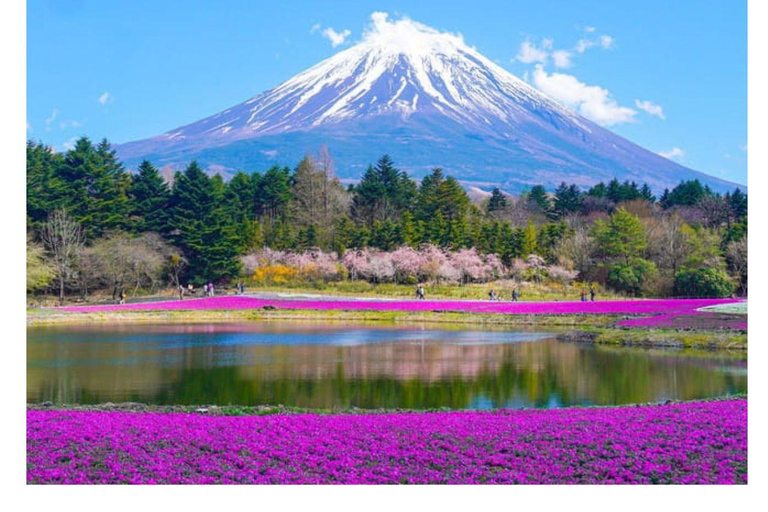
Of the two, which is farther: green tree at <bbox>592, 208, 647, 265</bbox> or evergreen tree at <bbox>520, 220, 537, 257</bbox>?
evergreen tree at <bbox>520, 220, 537, 257</bbox>

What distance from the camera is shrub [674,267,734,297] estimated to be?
120 feet

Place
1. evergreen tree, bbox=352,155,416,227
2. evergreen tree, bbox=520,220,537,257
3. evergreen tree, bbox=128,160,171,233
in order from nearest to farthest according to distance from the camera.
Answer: evergreen tree, bbox=128,160,171,233, evergreen tree, bbox=520,220,537,257, evergreen tree, bbox=352,155,416,227

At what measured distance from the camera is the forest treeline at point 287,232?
39875 millimetres

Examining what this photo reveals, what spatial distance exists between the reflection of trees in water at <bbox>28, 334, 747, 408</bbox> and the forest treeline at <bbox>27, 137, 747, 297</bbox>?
61.8 ft

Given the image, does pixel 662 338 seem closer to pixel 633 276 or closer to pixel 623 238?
pixel 633 276

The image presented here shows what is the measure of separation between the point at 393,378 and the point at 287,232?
36353mm

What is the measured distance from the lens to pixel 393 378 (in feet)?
52.2

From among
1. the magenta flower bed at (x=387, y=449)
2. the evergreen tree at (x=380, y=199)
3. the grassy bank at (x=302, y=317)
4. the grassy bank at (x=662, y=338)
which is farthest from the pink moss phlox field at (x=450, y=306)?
the evergreen tree at (x=380, y=199)

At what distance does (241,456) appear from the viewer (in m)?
7.97

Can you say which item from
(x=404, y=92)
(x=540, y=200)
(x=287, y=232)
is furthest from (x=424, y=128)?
(x=287, y=232)

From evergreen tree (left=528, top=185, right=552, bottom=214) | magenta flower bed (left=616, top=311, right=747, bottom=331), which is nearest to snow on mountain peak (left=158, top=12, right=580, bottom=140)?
evergreen tree (left=528, top=185, right=552, bottom=214)

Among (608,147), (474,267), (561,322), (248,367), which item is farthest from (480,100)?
(248,367)

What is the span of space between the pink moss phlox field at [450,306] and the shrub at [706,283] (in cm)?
421

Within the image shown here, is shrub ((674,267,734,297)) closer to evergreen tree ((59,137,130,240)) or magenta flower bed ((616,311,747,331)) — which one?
magenta flower bed ((616,311,747,331))
